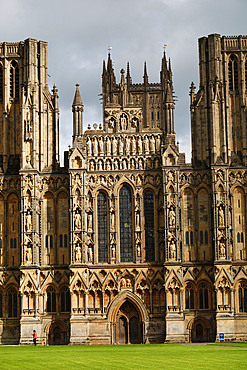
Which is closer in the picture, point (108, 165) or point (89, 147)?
point (108, 165)

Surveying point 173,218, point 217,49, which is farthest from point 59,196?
point 217,49

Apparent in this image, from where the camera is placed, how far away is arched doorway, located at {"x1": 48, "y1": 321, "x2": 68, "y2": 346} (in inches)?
2544

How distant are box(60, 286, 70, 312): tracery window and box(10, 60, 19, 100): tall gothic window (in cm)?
1841

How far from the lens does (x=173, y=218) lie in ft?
212

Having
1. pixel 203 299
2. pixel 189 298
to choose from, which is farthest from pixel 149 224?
pixel 203 299

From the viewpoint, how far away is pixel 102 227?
66.4 metres

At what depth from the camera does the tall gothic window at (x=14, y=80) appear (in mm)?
70500

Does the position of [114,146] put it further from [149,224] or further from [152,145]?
[149,224]

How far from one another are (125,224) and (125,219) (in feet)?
1.44

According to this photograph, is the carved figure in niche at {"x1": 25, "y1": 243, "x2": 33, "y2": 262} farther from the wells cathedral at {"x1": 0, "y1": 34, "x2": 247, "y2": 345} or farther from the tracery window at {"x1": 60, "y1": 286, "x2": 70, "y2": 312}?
the tracery window at {"x1": 60, "y1": 286, "x2": 70, "y2": 312}

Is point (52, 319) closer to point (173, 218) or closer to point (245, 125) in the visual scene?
point (173, 218)

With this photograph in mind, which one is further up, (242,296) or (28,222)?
(28,222)

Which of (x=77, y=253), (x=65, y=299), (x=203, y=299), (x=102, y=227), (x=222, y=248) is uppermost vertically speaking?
(x=102, y=227)

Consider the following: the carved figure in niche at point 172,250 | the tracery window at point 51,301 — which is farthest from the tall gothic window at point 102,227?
the carved figure in niche at point 172,250
